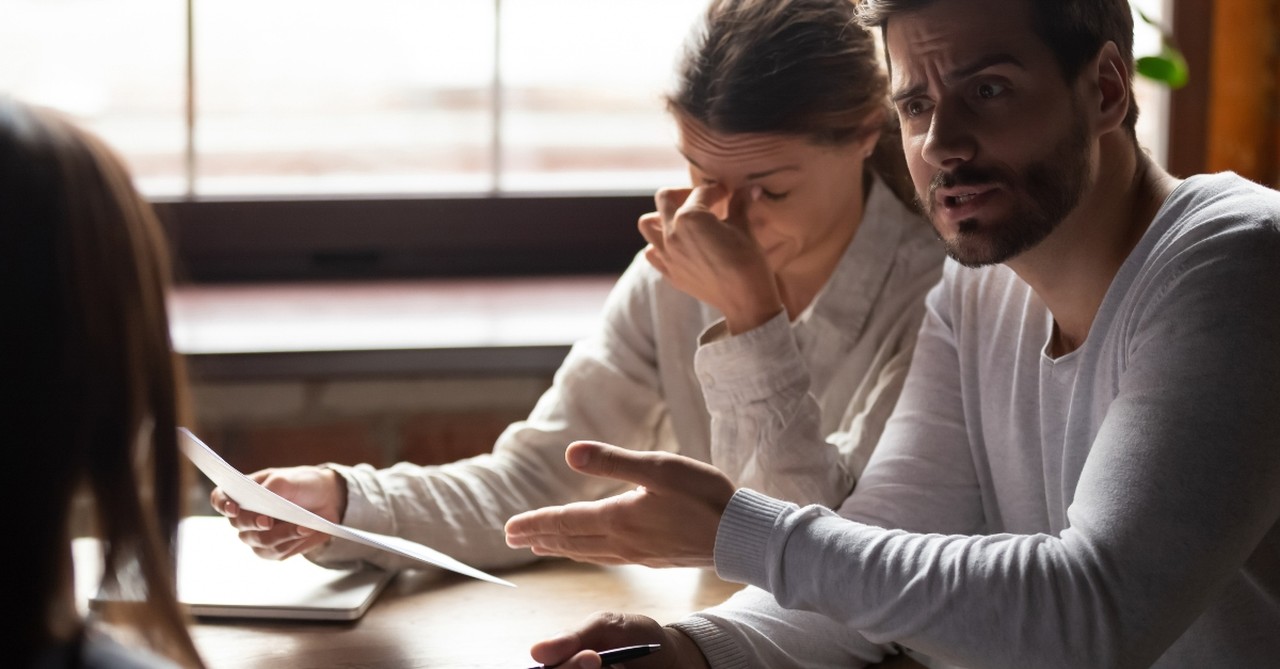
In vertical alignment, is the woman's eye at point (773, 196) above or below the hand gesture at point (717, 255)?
above

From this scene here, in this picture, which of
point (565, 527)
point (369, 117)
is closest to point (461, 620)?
point (565, 527)

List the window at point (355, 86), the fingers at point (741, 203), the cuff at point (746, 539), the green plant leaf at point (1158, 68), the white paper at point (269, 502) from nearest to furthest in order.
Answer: the cuff at point (746, 539), the white paper at point (269, 502), the fingers at point (741, 203), the green plant leaf at point (1158, 68), the window at point (355, 86)

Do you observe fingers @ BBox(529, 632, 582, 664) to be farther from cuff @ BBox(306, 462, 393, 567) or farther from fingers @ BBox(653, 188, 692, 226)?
fingers @ BBox(653, 188, 692, 226)

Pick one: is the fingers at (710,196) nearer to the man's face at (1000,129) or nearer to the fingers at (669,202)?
the fingers at (669,202)

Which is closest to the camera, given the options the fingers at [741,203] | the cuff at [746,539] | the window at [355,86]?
the cuff at [746,539]

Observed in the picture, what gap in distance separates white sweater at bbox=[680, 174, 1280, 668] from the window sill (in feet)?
3.01

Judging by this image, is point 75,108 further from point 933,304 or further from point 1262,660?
point 1262,660

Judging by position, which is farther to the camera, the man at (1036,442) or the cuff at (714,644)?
the cuff at (714,644)

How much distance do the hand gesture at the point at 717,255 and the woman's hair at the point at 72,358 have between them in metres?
0.80

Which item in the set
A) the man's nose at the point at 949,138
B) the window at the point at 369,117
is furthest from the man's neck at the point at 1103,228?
the window at the point at 369,117

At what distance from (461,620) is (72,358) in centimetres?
61

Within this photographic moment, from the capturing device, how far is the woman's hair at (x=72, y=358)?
2.23 ft

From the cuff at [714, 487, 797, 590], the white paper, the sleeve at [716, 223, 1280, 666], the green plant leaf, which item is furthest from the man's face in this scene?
the green plant leaf

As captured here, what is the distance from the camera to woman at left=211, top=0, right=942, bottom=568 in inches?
56.7
